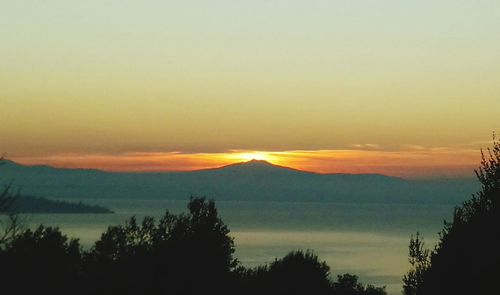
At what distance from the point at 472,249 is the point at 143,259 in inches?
642

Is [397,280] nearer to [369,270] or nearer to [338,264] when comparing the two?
[369,270]

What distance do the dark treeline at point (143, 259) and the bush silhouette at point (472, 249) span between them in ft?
37.2

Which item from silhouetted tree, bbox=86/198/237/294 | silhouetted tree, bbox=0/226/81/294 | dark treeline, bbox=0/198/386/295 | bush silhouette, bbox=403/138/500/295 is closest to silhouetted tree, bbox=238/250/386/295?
dark treeline, bbox=0/198/386/295

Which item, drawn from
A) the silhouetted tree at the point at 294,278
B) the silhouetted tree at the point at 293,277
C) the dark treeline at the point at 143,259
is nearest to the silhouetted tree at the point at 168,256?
the dark treeline at the point at 143,259

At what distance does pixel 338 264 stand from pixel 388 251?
106 ft

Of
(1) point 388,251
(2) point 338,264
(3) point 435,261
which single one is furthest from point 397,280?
(3) point 435,261

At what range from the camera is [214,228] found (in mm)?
39031

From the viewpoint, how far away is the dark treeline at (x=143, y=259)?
30891 millimetres

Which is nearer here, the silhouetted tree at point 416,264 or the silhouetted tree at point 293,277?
the silhouetted tree at point 416,264

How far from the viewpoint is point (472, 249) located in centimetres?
2125

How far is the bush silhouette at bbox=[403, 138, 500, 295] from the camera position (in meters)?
20.3

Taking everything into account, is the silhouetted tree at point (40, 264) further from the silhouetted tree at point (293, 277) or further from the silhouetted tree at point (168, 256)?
the silhouetted tree at point (293, 277)

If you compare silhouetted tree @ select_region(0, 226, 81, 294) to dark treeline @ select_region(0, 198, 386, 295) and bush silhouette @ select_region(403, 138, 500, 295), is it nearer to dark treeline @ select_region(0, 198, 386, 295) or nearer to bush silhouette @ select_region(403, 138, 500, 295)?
dark treeline @ select_region(0, 198, 386, 295)

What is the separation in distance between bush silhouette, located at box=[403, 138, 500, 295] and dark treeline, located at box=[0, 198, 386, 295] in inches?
446
